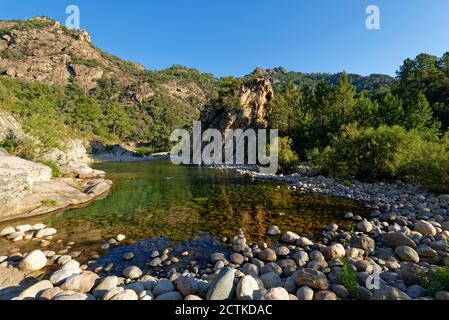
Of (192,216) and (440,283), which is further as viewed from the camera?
(192,216)

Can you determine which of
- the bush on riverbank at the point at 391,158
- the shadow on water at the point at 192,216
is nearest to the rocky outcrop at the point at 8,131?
the shadow on water at the point at 192,216

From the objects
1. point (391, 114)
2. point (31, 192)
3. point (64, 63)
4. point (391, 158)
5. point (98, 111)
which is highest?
point (64, 63)

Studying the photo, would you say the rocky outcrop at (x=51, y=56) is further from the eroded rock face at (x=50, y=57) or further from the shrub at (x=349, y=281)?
the shrub at (x=349, y=281)

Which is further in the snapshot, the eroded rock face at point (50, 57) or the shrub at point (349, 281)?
the eroded rock face at point (50, 57)

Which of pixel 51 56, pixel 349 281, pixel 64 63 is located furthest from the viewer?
pixel 64 63

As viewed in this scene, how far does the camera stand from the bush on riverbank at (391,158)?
576 inches

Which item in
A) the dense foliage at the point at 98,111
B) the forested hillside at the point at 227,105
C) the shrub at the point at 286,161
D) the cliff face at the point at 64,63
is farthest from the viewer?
the cliff face at the point at 64,63

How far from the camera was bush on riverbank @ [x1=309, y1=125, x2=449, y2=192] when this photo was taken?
1462cm

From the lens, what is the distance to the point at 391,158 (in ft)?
60.9

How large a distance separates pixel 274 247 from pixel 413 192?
482 inches

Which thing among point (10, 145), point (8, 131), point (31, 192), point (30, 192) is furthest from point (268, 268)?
point (8, 131)

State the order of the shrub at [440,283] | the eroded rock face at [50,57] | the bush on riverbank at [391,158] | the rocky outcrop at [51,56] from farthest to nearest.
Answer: the rocky outcrop at [51,56]
the eroded rock face at [50,57]
the bush on riverbank at [391,158]
the shrub at [440,283]

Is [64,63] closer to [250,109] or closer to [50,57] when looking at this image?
[50,57]

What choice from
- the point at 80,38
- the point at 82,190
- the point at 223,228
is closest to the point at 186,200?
the point at 223,228
